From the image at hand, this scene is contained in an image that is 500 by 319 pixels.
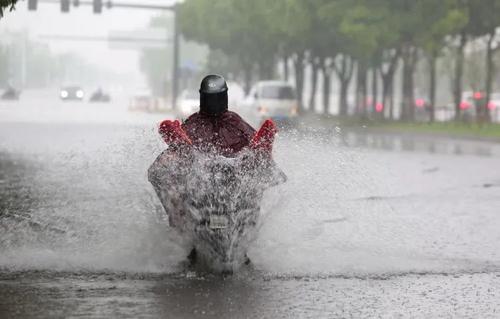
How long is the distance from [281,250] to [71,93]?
95909 mm

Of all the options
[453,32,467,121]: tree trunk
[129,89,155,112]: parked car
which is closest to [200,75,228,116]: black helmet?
[453,32,467,121]: tree trunk

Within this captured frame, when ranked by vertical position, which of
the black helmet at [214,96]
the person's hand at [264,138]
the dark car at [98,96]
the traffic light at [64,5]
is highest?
the traffic light at [64,5]

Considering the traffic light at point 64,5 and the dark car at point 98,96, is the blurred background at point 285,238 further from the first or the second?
the dark car at point 98,96

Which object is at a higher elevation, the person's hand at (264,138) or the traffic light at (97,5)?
the traffic light at (97,5)

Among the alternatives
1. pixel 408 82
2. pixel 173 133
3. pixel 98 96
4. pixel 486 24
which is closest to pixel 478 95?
pixel 408 82

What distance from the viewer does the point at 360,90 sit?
5275cm

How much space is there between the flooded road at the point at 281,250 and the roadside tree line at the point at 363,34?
2554 centimetres

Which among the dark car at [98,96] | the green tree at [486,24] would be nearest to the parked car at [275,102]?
the green tree at [486,24]

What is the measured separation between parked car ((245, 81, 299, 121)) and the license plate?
33.9m

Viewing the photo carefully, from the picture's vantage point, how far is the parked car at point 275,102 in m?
42.6

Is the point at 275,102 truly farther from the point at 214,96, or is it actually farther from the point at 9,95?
the point at 9,95

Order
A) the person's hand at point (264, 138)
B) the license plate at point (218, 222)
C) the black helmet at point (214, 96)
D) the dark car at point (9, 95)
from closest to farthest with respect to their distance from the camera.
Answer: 1. the license plate at point (218, 222)
2. the person's hand at point (264, 138)
3. the black helmet at point (214, 96)
4. the dark car at point (9, 95)

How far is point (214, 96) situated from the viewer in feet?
28.2

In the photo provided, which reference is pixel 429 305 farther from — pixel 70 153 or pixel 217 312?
pixel 70 153
